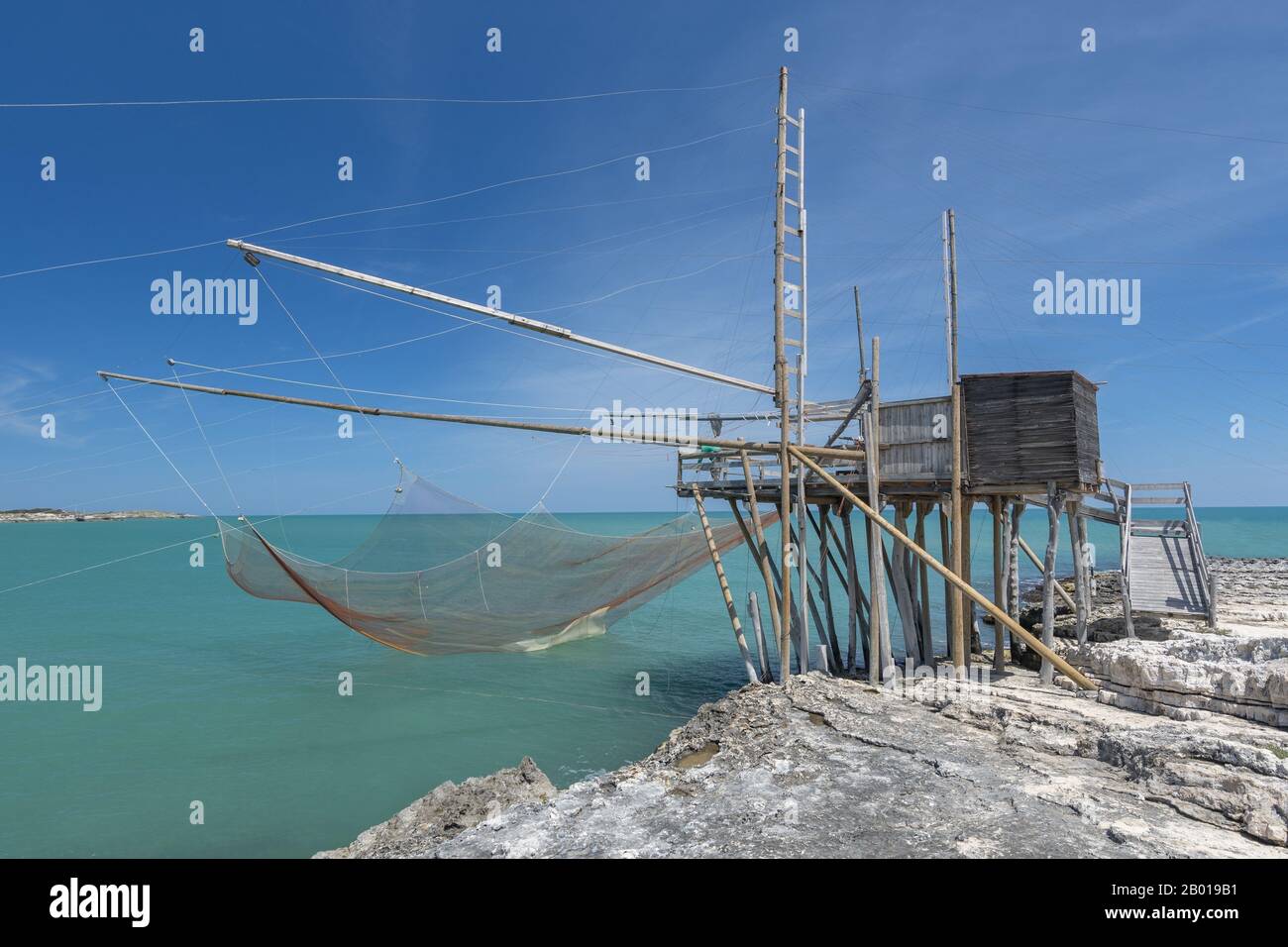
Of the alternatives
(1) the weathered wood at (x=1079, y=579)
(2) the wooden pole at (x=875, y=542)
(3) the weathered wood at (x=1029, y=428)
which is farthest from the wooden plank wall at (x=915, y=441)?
(1) the weathered wood at (x=1079, y=579)

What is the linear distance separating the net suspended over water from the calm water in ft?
6.07

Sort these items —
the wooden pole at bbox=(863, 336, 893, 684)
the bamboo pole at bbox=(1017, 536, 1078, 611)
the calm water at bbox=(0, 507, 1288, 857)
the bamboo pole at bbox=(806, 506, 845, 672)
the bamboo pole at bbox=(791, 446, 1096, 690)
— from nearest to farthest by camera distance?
the bamboo pole at bbox=(791, 446, 1096, 690) < the calm water at bbox=(0, 507, 1288, 857) < the wooden pole at bbox=(863, 336, 893, 684) < the bamboo pole at bbox=(806, 506, 845, 672) < the bamboo pole at bbox=(1017, 536, 1078, 611)

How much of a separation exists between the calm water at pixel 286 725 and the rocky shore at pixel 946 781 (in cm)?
315

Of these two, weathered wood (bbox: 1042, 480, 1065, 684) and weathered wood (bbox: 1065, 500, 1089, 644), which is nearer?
weathered wood (bbox: 1042, 480, 1065, 684)

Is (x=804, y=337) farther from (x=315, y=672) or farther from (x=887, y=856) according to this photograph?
(x=315, y=672)

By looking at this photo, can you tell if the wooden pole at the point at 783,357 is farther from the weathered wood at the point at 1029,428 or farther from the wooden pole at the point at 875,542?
the weathered wood at the point at 1029,428

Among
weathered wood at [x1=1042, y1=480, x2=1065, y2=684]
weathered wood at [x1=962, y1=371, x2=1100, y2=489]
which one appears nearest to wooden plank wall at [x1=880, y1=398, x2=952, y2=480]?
weathered wood at [x1=962, y1=371, x2=1100, y2=489]

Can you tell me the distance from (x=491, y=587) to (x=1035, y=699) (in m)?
12.3

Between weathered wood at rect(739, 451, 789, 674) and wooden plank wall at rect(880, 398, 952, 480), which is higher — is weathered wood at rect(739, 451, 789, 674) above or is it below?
below

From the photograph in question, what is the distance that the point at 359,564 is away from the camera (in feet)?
59.3

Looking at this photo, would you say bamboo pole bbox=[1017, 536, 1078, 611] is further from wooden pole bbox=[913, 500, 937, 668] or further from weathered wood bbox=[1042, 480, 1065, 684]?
wooden pole bbox=[913, 500, 937, 668]

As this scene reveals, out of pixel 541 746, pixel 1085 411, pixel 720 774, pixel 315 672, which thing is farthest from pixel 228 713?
pixel 1085 411

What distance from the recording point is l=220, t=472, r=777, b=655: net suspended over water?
16453 millimetres

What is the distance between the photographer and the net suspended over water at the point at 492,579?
16453mm
